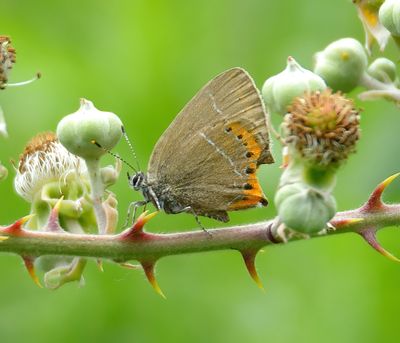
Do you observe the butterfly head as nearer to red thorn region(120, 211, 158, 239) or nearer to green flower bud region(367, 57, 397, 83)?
red thorn region(120, 211, 158, 239)

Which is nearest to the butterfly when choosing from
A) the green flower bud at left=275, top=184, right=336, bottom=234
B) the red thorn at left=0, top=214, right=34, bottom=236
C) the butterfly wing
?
the butterfly wing

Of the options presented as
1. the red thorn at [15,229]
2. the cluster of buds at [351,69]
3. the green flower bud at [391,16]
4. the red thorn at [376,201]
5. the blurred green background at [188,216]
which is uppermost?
the green flower bud at [391,16]

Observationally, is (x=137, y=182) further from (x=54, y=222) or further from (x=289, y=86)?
(x=289, y=86)

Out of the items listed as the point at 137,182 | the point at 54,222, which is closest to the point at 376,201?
the point at 137,182

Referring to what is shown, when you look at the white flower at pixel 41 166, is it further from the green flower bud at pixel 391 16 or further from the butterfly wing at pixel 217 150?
the green flower bud at pixel 391 16

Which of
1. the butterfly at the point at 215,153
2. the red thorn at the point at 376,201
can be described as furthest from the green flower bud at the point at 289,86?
the red thorn at the point at 376,201

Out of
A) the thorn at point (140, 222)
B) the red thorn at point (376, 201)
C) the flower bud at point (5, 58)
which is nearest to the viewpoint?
the thorn at point (140, 222)
